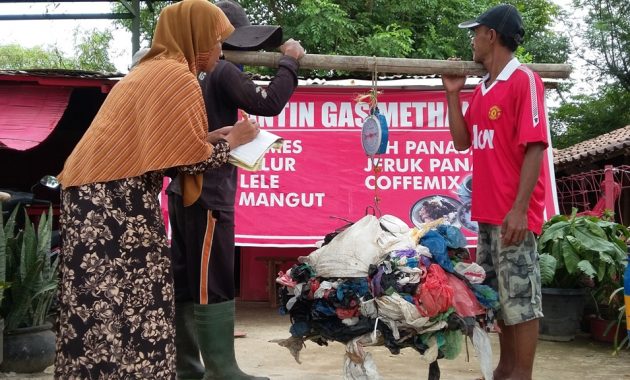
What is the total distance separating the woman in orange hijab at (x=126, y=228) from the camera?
253 cm

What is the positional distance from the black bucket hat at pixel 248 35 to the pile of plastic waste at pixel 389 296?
38.9 inches

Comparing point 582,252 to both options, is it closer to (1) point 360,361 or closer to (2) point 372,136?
(2) point 372,136

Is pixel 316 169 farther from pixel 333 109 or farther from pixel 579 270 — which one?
pixel 579 270

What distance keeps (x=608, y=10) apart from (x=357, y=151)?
16.2m

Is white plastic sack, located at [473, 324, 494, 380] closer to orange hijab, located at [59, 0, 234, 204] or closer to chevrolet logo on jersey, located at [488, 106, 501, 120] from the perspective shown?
chevrolet logo on jersey, located at [488, 106, 501, 120]

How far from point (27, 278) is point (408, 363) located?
247 centimetres

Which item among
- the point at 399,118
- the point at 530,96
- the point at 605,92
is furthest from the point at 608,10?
the point at 530,96

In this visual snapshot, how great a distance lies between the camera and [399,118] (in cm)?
707

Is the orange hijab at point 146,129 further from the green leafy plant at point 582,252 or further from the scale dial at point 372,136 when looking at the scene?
the green leafy plant at point 582,252

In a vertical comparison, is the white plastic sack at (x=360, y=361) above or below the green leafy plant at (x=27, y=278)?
Answer: below

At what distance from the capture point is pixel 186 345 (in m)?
3.72

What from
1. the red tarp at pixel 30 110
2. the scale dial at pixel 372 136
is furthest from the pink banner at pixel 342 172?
the scale dial at pixel 372 136

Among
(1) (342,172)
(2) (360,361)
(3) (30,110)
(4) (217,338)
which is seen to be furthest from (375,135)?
(3) (30,110)

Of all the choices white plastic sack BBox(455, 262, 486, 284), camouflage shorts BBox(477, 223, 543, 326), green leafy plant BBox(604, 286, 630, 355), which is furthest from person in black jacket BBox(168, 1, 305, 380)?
green leafy plant BBox(604, 286, 630, 355)
